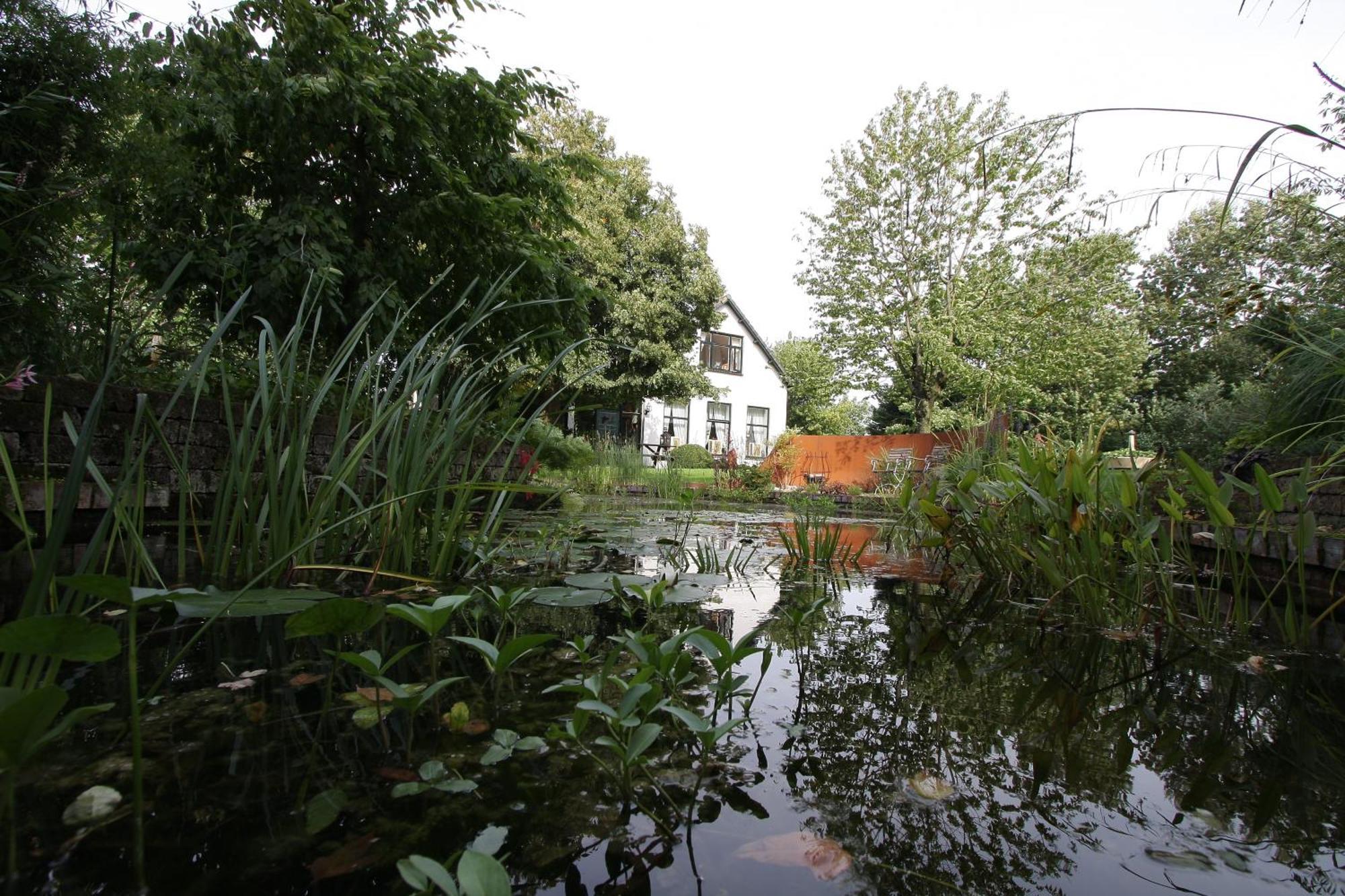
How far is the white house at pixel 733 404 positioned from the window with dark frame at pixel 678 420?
0.07ft

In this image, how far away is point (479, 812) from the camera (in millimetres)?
636

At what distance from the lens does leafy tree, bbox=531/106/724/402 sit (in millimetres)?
15461

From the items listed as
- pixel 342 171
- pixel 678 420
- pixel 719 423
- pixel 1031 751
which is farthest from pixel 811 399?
pixel 1031 751

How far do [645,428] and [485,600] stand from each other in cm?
1819

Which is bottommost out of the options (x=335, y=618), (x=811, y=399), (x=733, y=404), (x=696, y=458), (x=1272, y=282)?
(x=335, y=618)

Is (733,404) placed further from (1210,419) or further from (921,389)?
(1210,419)

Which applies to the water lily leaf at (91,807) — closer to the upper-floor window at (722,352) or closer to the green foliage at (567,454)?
the green foliage at (567,454)

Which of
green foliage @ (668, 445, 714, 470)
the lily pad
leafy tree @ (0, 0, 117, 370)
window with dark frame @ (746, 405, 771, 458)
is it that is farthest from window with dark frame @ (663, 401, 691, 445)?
the lily pad

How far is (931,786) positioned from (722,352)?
21.4 m

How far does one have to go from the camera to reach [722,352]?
2181 centimetres

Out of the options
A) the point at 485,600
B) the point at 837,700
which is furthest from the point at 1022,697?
the point at 485,600

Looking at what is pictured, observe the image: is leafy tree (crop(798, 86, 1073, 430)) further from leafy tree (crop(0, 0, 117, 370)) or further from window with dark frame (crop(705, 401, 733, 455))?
leafy tree (crop(0, 0, 117, 370))

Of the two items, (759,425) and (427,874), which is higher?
(759,425)

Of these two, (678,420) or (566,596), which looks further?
(678,420)
